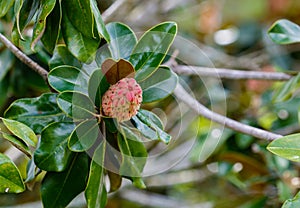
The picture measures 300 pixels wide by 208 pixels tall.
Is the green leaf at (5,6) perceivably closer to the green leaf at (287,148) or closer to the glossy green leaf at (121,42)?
the glossy green leaf at (121,42)

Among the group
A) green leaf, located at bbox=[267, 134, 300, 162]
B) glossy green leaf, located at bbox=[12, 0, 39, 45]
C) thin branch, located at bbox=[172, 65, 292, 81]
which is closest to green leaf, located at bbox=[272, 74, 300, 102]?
thin branch, located at bbox=[172, 65, 292, 81]

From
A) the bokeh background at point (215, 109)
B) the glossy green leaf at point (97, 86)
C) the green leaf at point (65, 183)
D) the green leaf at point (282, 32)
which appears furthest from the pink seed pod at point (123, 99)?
the green leaf at point (282, 32)

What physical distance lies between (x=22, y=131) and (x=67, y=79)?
0.11m

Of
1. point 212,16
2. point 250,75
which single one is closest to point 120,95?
point 250,75

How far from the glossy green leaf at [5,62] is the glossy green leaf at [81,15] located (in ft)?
1.23

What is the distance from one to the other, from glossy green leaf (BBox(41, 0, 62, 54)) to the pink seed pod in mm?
134

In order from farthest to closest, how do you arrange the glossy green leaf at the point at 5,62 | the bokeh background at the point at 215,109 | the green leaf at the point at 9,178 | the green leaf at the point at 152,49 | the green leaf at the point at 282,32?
the bokeh background at the point at 215,109 < the glossy green leaf at the point at 5,62 < the green leaf at the point at 282,32 < the green leaf at the point at 152,49 < the green leaf at the point at 9,178

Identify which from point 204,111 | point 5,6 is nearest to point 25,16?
point 5,6

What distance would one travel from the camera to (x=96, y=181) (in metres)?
0.77

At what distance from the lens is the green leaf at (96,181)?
0.76 meters

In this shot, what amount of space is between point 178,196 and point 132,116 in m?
1.13

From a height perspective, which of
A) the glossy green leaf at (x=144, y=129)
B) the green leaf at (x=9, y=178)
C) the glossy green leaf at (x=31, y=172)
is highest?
the green leaf at (x=9, y=178)

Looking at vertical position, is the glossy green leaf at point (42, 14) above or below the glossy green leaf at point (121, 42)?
above

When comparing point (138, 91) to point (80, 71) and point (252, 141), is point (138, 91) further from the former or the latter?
point (252, 141)
